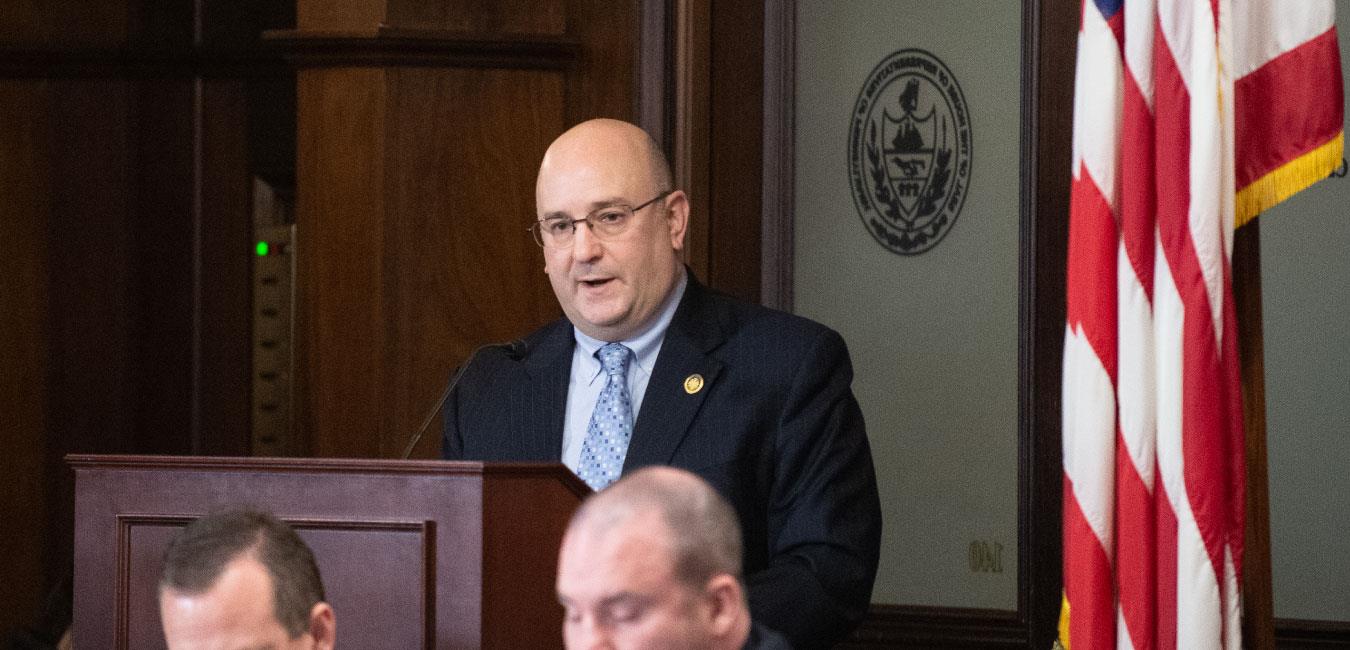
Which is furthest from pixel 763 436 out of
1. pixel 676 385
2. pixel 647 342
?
pixel 647 342

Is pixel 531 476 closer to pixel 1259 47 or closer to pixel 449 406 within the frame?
pixel 449 406

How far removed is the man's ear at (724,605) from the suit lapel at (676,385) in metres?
1.16

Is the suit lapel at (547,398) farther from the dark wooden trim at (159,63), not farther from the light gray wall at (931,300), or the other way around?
the dark wooden trim at (159,63)

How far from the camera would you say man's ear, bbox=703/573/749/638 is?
6.69ft

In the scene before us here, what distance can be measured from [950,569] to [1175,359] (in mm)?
1459

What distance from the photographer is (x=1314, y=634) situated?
14.6 ft

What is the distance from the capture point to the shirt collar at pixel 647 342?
3.39 metres

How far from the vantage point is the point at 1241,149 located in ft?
11.3

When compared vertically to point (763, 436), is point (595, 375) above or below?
above

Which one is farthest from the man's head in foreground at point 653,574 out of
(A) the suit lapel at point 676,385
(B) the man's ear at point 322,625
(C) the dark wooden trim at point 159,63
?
(C) the dark wooden trim at point 159,63

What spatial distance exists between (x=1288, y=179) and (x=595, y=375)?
49.6 inches

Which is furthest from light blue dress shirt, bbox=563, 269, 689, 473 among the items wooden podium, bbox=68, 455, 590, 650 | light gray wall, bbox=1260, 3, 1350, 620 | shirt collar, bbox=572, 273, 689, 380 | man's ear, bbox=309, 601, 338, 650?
light gray wall, bbox=1260, 3, 1350, 620

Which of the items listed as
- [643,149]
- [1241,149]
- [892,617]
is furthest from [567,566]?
[892,617]

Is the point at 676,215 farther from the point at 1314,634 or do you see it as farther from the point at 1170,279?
the point at 1314,634
